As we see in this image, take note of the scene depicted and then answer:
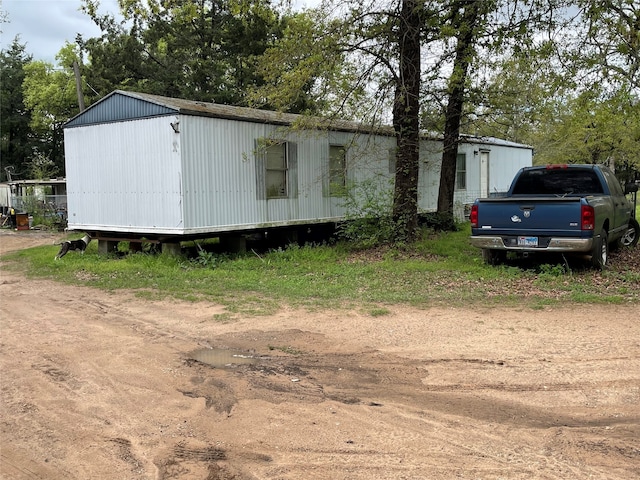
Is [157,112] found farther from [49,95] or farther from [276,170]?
[49,95]

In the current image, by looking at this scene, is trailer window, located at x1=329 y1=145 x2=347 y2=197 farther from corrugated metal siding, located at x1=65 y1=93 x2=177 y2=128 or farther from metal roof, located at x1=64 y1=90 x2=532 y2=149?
corrugated metal siding, located at x1=65 y1=93 x2=177 y2=128

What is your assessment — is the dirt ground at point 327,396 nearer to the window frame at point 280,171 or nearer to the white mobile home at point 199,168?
the white mobile home at point 199,168

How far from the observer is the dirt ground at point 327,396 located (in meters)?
3.31

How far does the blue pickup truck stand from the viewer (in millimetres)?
8633

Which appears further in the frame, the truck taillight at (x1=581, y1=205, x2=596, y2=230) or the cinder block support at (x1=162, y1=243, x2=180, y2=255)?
the cinder block support at (x1=162, y1=243, x2=180, y2=255)

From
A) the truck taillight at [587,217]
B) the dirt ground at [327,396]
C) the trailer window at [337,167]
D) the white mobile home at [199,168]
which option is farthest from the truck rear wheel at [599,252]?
the trailer window at [337,167]

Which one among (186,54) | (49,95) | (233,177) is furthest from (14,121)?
(233,177)

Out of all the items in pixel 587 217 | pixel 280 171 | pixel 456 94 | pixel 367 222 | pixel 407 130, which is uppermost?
pixel 456 94

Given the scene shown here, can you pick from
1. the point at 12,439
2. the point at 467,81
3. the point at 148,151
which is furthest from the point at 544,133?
the point at 12,439

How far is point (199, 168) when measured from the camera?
11.1 meters

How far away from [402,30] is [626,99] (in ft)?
14.2

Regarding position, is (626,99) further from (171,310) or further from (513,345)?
(171,310)

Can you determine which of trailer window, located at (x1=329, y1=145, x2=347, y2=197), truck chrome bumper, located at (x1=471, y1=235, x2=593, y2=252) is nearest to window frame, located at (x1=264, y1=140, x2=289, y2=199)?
trailer window, located at (x1=329, y1=145, x2=347, y2=197)

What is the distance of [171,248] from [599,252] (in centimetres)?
802
